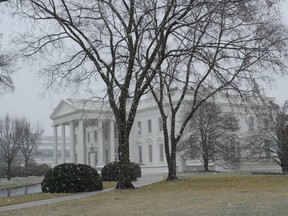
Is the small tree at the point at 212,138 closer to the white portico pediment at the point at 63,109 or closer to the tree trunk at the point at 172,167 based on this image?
the tree trunk at the point at 172,167

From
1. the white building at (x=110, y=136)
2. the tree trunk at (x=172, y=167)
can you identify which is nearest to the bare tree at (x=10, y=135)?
the white building at (x=110, y=136)

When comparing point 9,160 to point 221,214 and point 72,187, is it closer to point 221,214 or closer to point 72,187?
point 72,187

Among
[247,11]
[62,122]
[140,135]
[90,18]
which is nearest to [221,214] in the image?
[247,11]

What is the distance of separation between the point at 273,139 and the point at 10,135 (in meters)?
35.5

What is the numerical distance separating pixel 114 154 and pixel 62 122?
11.3 metres

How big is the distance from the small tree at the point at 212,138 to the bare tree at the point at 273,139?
349 cm

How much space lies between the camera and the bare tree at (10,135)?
60062mm

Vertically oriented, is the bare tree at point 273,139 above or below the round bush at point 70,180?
above

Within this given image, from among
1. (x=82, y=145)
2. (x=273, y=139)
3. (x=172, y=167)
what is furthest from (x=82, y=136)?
(x=172, y=167)

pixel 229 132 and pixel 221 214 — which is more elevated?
pixel 229 132

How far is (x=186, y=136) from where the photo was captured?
5641 cm

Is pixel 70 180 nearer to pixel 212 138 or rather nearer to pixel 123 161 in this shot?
pixel 123 161

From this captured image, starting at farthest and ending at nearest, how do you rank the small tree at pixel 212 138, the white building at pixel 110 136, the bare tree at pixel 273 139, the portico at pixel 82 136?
the portico at pixel 82 136 < the white building at pixel 110 136 < the small tree at pixel 212 138 < the bare tree at pixel 273 139

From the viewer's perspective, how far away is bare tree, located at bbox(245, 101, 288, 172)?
137 feet
